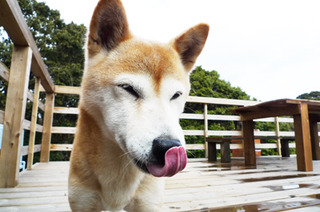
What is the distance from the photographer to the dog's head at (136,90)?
779mm

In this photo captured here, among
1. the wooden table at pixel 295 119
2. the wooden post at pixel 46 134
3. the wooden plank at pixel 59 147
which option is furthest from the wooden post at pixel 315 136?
the wooden post at pixel 46 134

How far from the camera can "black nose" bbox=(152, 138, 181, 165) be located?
74 centimetres

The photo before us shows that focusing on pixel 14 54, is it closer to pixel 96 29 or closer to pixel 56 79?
pixel 96 29

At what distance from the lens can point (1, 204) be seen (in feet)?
5.34

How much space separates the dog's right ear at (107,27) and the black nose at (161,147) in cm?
69

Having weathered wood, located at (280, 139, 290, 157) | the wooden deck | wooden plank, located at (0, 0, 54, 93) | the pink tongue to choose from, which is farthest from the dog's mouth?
weathered wood, located at (280, 139, 290, 157)

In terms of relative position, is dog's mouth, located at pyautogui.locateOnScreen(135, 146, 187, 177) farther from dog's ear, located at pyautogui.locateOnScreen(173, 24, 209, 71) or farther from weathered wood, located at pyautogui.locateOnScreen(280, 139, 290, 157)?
weathered wood, located at pyautogui.locateOnScreen(280, 139, 290, 157)

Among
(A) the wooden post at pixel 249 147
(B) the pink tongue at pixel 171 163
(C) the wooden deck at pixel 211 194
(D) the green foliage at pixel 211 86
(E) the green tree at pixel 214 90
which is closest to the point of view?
(B) the pink tongue at pixel 171 163

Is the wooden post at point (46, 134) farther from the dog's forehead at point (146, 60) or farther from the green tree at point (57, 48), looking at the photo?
the green tree at point (57, 48)

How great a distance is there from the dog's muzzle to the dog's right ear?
701 millimetres

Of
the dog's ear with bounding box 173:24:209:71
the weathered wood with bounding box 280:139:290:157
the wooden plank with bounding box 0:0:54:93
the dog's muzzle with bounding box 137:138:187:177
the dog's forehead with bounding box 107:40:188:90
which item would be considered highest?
the wooden plank with bounding box 0:0:54:93

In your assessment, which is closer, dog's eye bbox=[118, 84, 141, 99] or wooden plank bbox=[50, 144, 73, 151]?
dog's eye bbox=[118, 84, 141, 99]

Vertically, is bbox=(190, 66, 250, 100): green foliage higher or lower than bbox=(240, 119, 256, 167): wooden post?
higher

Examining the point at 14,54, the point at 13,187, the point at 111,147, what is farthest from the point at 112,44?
the point at 13,187
